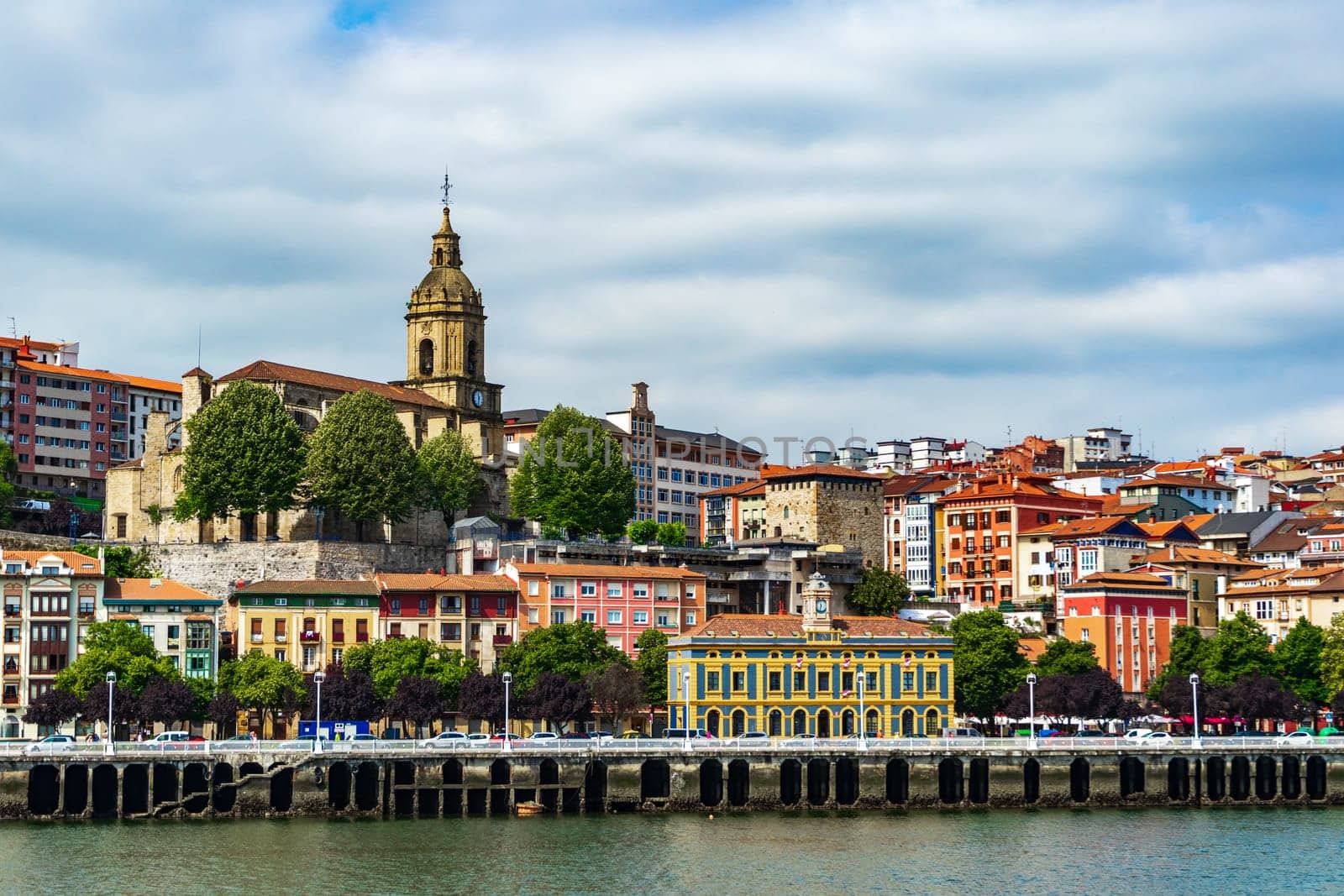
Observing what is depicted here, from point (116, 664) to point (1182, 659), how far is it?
54395mm

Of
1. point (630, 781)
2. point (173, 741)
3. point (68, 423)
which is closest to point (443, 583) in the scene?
point (173, 741)

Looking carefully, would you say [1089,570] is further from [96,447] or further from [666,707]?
[96,447]

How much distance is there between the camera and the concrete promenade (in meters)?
88.5

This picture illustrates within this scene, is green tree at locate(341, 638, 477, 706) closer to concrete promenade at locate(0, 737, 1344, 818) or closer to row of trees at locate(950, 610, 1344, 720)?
concrete promenade at locate(0, 737, 1344, 818)

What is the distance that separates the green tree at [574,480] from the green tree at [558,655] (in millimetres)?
24574

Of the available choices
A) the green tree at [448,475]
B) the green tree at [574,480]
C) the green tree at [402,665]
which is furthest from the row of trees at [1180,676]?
the green tree at [448,475]

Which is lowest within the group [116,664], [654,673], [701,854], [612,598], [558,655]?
[701,854]

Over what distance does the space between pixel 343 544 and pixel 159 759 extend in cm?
3995

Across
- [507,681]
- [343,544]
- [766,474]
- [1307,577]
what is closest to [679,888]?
[507,681]

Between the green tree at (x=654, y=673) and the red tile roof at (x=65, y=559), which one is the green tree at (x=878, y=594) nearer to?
the green tree at (x=654, y=673)

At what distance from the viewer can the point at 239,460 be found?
126500 millimetres

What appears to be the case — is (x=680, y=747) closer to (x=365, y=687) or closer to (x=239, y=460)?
(x=365, y=687)

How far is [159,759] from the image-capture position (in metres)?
88.6

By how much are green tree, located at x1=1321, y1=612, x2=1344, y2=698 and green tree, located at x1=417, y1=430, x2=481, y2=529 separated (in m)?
51.4
